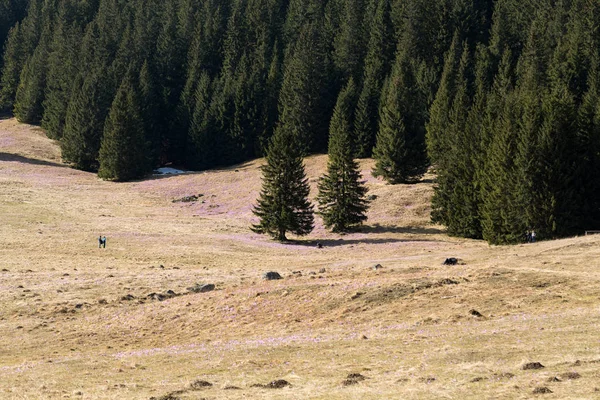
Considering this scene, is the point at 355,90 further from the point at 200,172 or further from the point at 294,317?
the point at 294,317

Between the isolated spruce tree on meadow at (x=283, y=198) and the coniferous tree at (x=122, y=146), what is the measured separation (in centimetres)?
4630

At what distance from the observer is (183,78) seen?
13862 cm

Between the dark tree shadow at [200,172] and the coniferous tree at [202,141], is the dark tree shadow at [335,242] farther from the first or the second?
the coniferous tree at [202,141]

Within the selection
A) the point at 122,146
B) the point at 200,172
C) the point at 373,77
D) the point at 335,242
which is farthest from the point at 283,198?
the point at 373,77

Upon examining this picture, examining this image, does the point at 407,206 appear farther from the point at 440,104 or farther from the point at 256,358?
the point at 256,358

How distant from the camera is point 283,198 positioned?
212 ft

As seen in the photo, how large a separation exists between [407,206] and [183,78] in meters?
76.2

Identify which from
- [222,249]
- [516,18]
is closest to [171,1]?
[516,18]

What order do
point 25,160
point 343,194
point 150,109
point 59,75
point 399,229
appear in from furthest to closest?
point 59,75
point 150,109
point 25,160
point 399,229
point 343,194

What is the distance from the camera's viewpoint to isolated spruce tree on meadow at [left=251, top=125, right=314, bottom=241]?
211ft

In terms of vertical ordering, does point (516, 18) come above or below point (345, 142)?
above

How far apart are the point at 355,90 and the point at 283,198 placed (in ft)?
168

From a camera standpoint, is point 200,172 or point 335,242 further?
point 200,172

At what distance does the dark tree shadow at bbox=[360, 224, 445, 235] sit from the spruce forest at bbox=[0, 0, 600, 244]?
1803 mm
